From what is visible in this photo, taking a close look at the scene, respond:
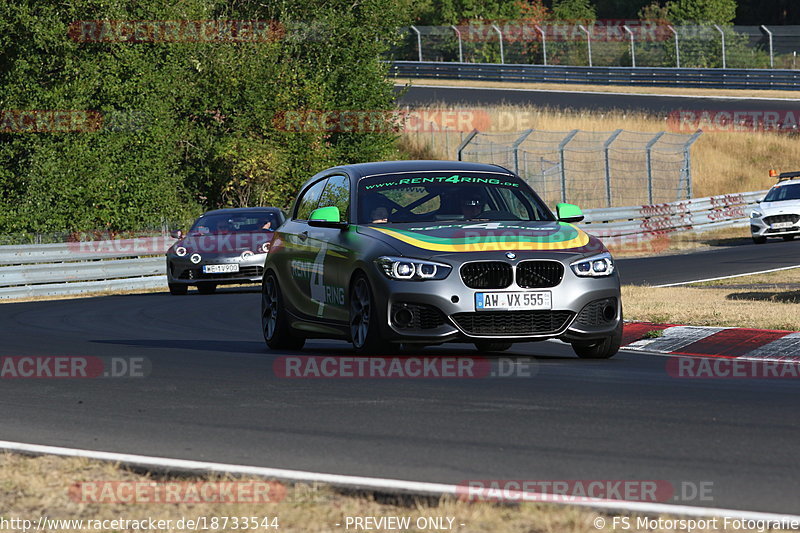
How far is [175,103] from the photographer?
35031 millimetres

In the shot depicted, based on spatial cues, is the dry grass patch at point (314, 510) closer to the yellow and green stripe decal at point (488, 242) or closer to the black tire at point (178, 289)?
the yellow and green stripe decal at point (488, 242)

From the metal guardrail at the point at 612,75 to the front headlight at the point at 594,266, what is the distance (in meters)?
45.2

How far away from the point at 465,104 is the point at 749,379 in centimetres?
4563

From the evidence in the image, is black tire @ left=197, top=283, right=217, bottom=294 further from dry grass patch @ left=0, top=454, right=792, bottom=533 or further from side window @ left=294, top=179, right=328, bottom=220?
dry grass patch @ left=0, top=454, right=792, bottom=533

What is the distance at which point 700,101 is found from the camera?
55125 millimetres

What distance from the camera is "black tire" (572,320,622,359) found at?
10.4 meters

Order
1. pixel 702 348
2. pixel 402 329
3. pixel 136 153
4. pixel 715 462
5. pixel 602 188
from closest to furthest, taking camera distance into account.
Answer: pixel 715 462, pixel 402 329, pixel 702 348, pixel 136 153, pixel 602 188

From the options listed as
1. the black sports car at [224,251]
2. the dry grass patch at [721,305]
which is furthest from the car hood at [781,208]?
the black sports car at [224,251]

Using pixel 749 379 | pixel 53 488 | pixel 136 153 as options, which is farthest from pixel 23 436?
pixel 136 153

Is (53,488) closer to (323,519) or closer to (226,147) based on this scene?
(323,519)
